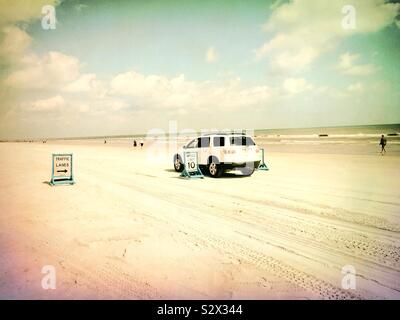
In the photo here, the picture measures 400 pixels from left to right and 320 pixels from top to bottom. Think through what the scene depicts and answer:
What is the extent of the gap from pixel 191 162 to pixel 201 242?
762 cm

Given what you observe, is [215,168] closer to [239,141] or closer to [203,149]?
[203,149]

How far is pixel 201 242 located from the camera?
18.1 ft

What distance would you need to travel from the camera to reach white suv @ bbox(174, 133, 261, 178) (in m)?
12.6

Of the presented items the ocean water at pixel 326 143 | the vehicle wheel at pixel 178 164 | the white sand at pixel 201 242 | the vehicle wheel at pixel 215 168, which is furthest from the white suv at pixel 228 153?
the ocean water at pixel 326 143

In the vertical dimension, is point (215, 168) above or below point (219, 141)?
below

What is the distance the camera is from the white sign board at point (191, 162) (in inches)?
506

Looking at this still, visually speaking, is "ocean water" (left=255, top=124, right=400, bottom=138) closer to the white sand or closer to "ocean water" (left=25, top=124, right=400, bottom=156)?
"ocean water" (left=25, top=124, right=400, bottom=156)

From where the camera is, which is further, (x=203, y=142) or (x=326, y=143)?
(x=326, y=143)

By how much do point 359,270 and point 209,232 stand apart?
104 inches
